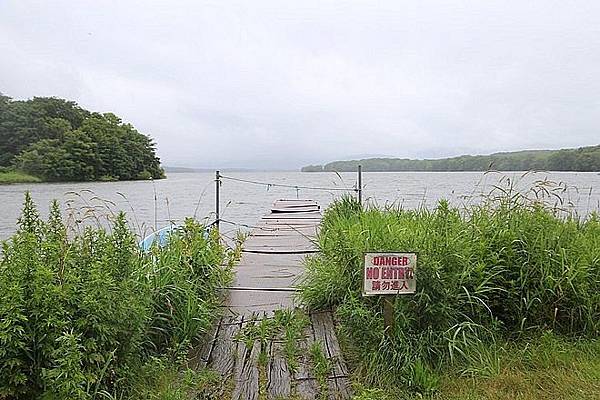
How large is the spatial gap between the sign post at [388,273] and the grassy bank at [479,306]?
0.18 meters

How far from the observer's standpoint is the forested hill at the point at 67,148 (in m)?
19.5

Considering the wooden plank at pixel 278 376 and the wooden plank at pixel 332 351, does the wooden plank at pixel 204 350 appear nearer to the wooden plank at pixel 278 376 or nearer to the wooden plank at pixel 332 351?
the wooden plank at pixel 278 376

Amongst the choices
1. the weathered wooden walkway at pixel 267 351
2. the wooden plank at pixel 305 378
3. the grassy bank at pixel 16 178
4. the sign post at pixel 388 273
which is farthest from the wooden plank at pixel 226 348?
the grassy bank at pixel 16 178

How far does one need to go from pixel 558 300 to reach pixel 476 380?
94 cm

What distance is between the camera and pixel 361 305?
292 centimetres

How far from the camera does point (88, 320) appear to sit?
2080 mm

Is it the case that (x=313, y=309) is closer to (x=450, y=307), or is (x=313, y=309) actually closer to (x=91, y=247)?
(x=450, y=307)

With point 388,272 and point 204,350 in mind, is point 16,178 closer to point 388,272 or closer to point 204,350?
point 204,350

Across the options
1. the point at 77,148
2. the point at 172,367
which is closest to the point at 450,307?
the point at 172,367

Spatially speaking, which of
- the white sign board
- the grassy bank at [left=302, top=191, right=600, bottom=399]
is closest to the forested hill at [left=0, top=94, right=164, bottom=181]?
the grassy bank at [left=302, top=191, right=600, bottom=399]

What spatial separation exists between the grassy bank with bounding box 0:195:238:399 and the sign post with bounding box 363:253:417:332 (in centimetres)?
101

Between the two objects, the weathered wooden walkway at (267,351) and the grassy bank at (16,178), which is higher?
the grassy bank at (16,178)

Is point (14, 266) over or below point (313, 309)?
over

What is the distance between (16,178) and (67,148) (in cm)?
262
